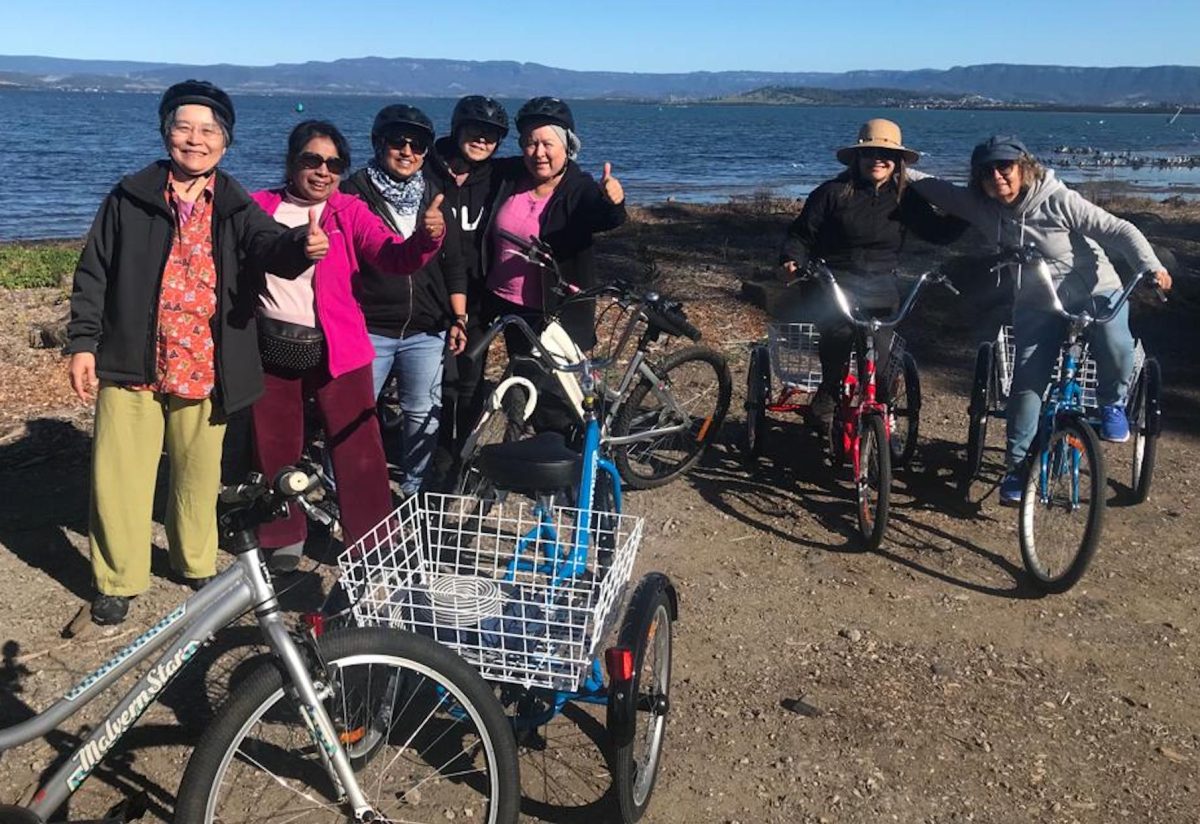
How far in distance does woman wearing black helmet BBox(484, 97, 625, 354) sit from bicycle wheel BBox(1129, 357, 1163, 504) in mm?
3046

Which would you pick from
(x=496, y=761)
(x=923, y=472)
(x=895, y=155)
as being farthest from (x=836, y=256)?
(x=496, y=761)

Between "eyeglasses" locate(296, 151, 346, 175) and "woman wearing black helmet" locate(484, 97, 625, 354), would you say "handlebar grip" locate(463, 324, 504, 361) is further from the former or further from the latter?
"woman wearing black helmet" locate(484, 97, 625, 354)

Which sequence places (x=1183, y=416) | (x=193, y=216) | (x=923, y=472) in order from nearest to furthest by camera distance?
(x=193, y=216) → (x=923, y=472) → (x=1183, y=416)

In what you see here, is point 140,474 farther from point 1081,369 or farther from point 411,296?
point 1081,369

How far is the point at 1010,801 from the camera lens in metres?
3.36

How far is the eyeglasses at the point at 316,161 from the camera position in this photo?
157 inches

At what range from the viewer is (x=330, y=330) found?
424 centimetres

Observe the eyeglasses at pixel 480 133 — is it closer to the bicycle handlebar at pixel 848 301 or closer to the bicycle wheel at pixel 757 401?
the bicycle handlebar at pixel 848 301

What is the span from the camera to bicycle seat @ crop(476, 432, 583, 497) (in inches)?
131

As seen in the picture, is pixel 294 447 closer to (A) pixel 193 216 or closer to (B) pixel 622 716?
(A) pixel 193 216

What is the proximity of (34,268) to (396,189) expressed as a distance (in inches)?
312

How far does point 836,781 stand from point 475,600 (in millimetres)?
1414

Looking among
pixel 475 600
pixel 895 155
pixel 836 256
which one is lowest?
pixel 475 600

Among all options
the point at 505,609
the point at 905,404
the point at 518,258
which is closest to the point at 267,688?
the point at 505,609
